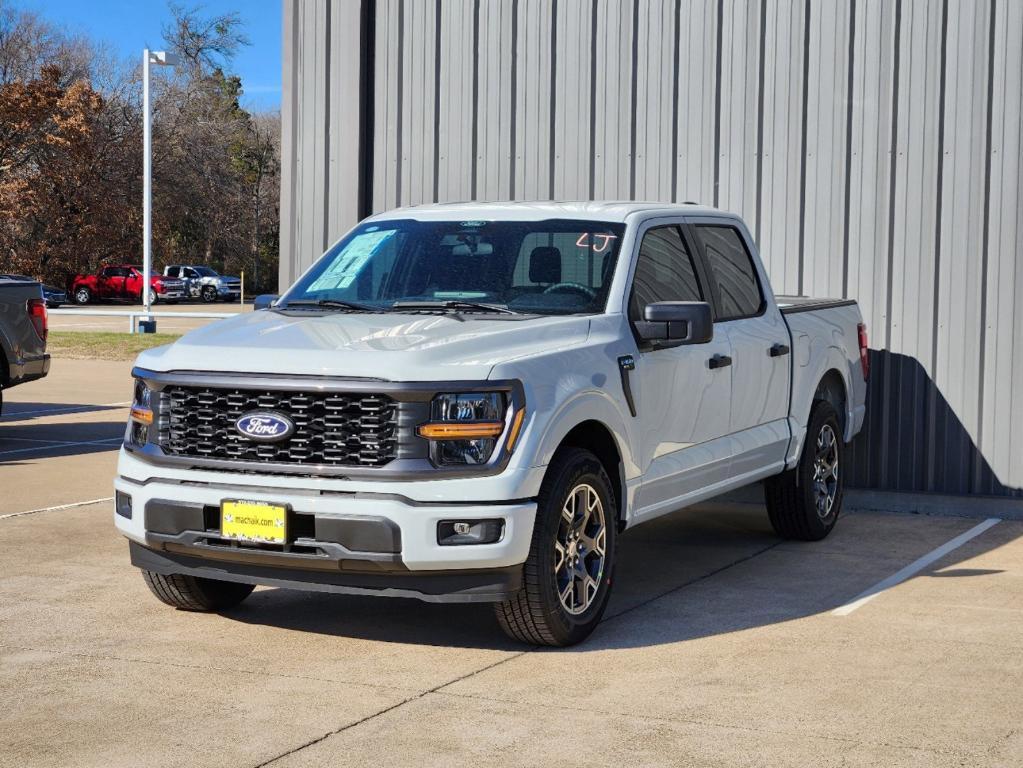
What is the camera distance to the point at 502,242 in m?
7.57

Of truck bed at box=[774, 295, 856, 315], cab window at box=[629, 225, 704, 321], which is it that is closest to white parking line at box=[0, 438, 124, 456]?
truck bed at box=[774, 295, 856, 315]

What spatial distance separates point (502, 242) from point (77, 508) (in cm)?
428

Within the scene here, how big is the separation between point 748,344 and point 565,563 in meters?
2.30

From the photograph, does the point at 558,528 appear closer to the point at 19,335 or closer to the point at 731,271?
the point at 731,271

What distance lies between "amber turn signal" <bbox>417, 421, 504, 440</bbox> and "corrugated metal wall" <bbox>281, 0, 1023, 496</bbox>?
5.69 m

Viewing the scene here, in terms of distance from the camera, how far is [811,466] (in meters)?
9.24

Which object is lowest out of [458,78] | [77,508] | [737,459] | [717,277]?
[77,508]

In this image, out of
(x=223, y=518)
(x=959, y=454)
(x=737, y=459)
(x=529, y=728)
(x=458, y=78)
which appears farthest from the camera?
(x=458, y=78)

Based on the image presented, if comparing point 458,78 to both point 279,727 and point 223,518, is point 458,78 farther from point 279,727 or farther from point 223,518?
point 279,727

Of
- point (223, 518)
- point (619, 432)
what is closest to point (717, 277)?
point (619, 432)

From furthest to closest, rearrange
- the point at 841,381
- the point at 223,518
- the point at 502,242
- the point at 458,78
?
the point at 458,78, the point at 841,381, the point at 502,242, the point at 223,518

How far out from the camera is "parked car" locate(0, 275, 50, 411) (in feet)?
46.6

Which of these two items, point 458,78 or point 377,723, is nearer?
point 377,723

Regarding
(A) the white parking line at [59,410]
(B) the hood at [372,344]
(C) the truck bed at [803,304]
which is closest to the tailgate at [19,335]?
(A) the white parking line at [59,410]
